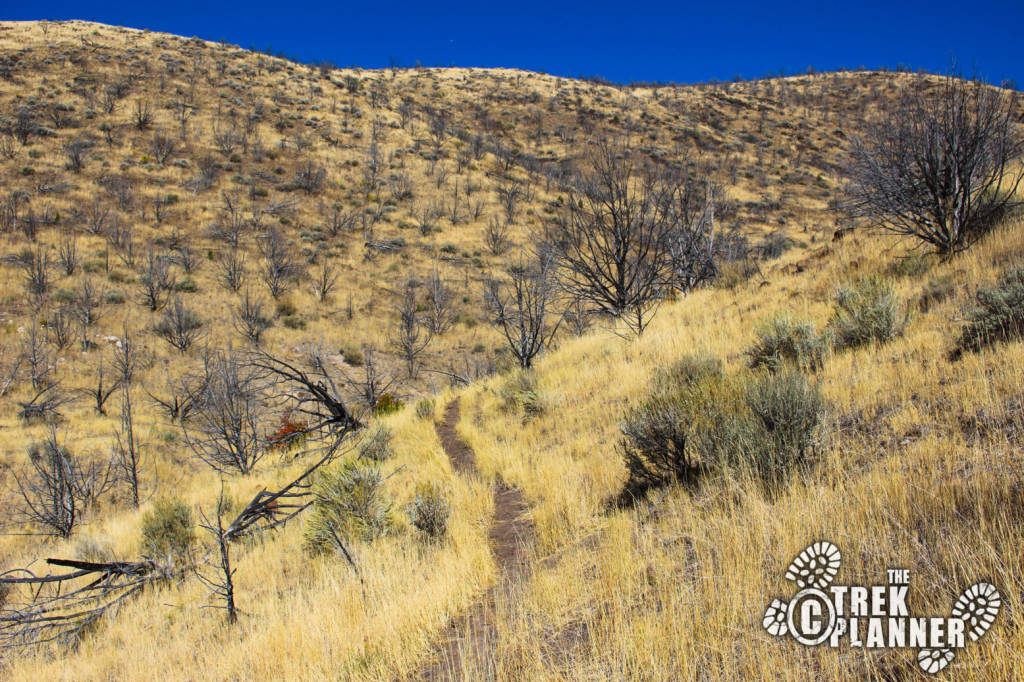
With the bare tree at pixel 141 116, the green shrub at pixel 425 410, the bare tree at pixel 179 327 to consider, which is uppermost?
the bare tree at pixel 141 116

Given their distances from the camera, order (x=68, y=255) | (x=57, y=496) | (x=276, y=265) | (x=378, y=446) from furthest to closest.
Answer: (x=276, y=265)
(x=68, y=255)
(x=57, y=496)
(x=378, y=446)

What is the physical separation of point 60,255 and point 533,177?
3691 centimetres

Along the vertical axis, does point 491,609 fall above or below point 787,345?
below

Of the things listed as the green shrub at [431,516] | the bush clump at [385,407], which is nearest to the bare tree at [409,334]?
the bush clump at [385,407]

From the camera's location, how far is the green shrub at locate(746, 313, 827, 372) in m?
5.17

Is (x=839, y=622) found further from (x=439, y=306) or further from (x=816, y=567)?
(x=439, y=306)

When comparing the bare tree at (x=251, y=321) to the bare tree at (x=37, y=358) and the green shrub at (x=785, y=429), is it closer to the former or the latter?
the bare tree at (x=37, y=358)

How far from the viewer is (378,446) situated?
8.91 m

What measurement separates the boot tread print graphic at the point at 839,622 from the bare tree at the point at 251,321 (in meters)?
24.3

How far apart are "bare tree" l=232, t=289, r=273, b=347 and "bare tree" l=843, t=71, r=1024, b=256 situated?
23921 millimetres

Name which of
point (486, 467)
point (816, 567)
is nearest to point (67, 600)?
point (486, 467)

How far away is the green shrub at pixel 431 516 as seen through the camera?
4.97 meters

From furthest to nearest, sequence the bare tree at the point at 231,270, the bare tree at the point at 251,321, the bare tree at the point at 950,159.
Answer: the bare tree at the point at 231,270, the bare tree at the point at 251,321, the bare tree at the point at 950,159

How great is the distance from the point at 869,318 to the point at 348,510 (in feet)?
20.7
